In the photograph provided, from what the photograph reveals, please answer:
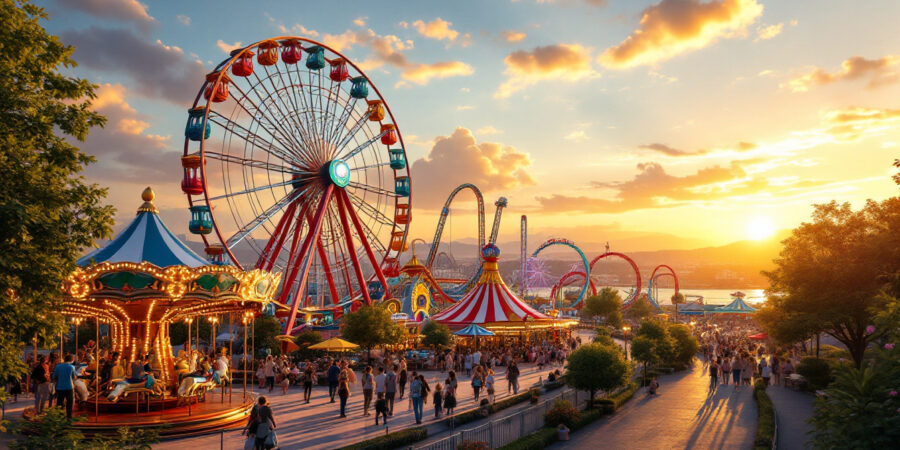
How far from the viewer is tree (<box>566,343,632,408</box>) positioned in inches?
687

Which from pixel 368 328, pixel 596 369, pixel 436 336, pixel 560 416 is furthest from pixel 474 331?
pixel 560 416

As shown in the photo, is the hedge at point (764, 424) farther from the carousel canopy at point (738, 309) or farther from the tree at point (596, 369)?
the carousel canopy at point (738, 309)

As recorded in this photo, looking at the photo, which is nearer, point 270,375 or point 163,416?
point 163,416

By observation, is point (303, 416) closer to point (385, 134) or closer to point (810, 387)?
point (810, 387)

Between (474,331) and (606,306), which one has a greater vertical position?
(474,331)

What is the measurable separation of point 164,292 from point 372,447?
616 centimetres

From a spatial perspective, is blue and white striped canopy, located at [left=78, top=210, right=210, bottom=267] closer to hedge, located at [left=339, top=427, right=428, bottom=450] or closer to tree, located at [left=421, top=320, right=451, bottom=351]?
hedge, located at [left=339, top=427, right=428, bottom=450]

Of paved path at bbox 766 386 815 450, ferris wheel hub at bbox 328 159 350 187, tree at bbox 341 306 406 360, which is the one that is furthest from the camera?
ferris wheel hub at bbox 328 159 350 187

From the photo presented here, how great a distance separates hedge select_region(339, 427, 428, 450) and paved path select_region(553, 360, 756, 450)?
332 cm

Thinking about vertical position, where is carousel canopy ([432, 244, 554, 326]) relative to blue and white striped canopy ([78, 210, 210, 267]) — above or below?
below

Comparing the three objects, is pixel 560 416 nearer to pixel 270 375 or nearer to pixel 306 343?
pixel 270 375

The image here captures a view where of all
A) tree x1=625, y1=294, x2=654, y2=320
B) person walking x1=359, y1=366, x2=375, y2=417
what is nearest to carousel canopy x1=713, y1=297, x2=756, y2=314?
tree x1=625, y1=294, x2=654, y2=320

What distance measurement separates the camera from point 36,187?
23.9ft

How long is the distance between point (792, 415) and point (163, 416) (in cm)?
1699
